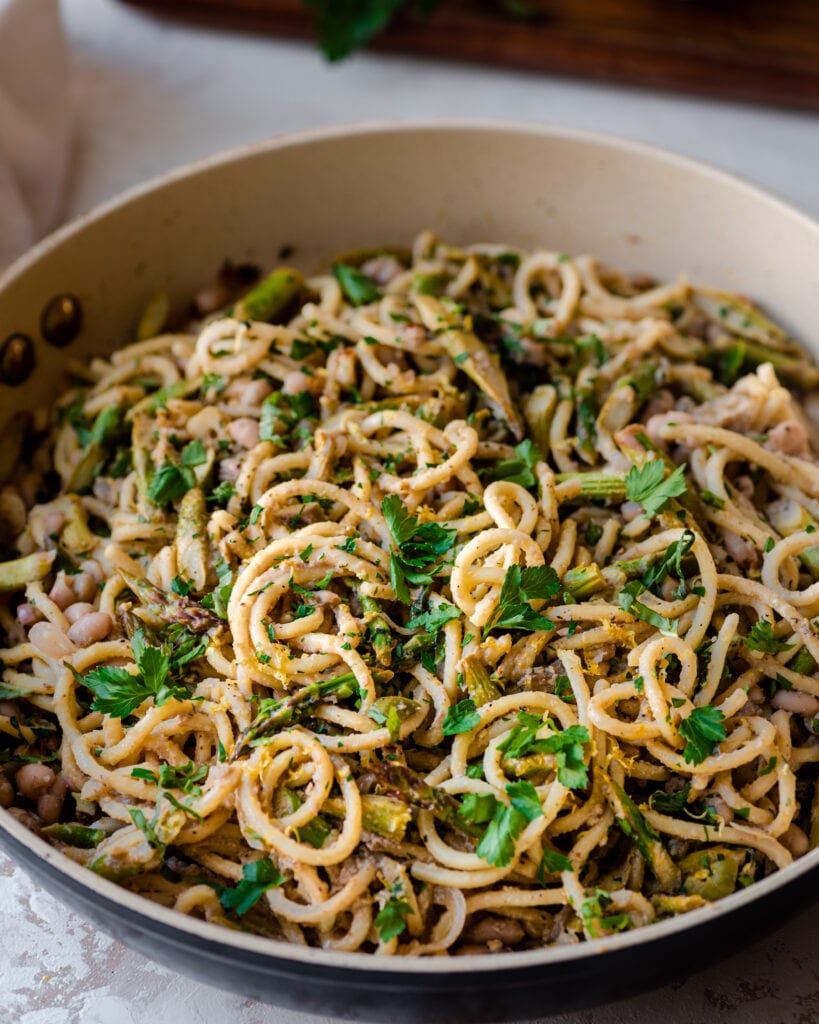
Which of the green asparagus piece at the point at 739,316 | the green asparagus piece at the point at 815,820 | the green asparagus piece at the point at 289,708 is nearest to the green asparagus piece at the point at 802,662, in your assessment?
the green asparagus piece at the point at 815,820

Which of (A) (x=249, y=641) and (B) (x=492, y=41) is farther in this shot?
(B) (x=492, y=41)

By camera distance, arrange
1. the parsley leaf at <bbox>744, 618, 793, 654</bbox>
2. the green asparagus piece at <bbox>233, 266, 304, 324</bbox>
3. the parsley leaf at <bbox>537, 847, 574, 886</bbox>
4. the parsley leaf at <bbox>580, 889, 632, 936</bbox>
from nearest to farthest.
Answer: the parsley leaf at <bbox>580, 889, 632, 936</bbox> < the parsley leaf at <bbox>537, 847, 574, 886</bbox> < the parsley leaf at <bbox>744, 618, 793, 654</bbox> < the green asparagus piece at <bbox>233, 266, 304, 324</bbox>

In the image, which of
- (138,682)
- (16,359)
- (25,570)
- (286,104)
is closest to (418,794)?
(138,682)

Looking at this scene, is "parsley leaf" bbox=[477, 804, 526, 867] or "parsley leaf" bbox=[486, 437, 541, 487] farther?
"parsley leaf" bbox=[486, 437, 541, 487]

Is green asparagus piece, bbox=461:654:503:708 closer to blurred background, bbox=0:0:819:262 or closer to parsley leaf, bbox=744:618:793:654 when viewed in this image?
parsley leaf, bbox=744:618:793:654

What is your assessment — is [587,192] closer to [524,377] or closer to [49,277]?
[524,377]

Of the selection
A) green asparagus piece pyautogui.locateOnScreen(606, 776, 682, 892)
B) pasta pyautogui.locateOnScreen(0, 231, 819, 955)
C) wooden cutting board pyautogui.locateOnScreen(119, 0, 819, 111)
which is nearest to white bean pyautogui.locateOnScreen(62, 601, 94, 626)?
pasta pyautogui.locateOnScreen(0, 231, 819, 955)

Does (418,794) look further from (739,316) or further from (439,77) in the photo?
(439,77)

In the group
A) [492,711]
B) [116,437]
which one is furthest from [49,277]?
[492,711]
